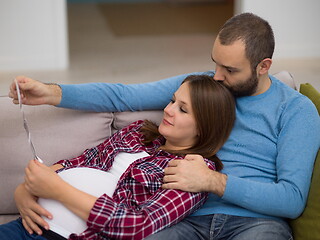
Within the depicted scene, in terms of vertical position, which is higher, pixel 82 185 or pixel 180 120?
pixel 180 120

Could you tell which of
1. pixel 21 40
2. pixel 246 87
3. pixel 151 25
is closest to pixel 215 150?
pixel 246 87

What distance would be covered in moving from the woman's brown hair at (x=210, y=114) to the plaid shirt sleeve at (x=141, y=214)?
0.72 ft

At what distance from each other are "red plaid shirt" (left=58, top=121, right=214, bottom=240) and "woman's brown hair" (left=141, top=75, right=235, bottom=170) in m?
0.08

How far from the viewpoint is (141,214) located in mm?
1732

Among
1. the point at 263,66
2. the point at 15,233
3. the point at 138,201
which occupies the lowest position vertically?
the point at 15,233

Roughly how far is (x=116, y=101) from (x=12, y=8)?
9.10 feet

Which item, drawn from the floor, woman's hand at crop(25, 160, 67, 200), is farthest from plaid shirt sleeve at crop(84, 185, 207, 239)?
the floor

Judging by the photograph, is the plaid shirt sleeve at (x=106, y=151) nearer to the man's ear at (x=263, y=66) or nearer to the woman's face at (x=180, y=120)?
the woman's face at (x=180, y=120)

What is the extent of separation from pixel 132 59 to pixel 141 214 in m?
3.58

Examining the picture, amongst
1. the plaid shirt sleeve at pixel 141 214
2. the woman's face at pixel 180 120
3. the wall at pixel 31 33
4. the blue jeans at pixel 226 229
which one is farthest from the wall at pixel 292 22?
the plaid shirt sleeve at pixel 141 214

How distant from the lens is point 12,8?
4645 mm

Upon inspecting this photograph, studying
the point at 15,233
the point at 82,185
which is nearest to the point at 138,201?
the point at 82,185

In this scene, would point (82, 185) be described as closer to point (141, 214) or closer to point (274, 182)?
point (141, 214)

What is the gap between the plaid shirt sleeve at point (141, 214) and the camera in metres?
1.70
